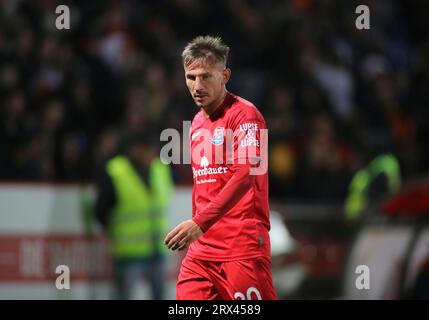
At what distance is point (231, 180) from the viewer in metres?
5.29

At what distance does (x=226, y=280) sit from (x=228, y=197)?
515mm

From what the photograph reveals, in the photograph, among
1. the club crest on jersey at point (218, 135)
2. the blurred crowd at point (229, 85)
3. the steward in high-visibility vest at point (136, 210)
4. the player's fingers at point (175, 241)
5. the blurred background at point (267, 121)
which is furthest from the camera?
the blurred crowd at point (229, 85)

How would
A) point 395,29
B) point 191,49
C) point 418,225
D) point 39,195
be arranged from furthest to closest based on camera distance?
point 395,29 → point 39,195 → point 418,225 → point 191,49

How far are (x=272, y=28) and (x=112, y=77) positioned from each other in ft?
8.11

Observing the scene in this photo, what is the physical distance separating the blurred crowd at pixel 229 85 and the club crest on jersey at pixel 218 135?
207 inches

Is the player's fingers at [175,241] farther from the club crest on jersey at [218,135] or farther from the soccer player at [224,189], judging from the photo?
the club crest on jersey at [218,135]

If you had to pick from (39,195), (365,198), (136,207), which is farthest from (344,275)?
(39,195)

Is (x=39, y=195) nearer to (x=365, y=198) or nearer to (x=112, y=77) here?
(x=112, y=77)

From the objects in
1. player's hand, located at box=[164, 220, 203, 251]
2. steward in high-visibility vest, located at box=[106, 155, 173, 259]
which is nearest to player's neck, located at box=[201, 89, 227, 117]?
player's hand, located at box=[164, 220, 203, 251]

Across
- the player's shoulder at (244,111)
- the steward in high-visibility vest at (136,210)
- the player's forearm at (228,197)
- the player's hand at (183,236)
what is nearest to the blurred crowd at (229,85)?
the steward in high-visibility vest at (136,210)

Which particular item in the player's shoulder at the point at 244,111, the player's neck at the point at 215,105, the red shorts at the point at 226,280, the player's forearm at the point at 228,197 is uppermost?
the player's neck at the point at 215,105

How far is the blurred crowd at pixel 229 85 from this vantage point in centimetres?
1123

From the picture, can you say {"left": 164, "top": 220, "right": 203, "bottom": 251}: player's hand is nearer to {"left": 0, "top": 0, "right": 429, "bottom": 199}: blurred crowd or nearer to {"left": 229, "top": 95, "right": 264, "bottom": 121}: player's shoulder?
{"left": 229, "top": 95, "right": 264, "bottom": 121}: player's shoulder

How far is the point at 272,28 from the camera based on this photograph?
13.5 meters
